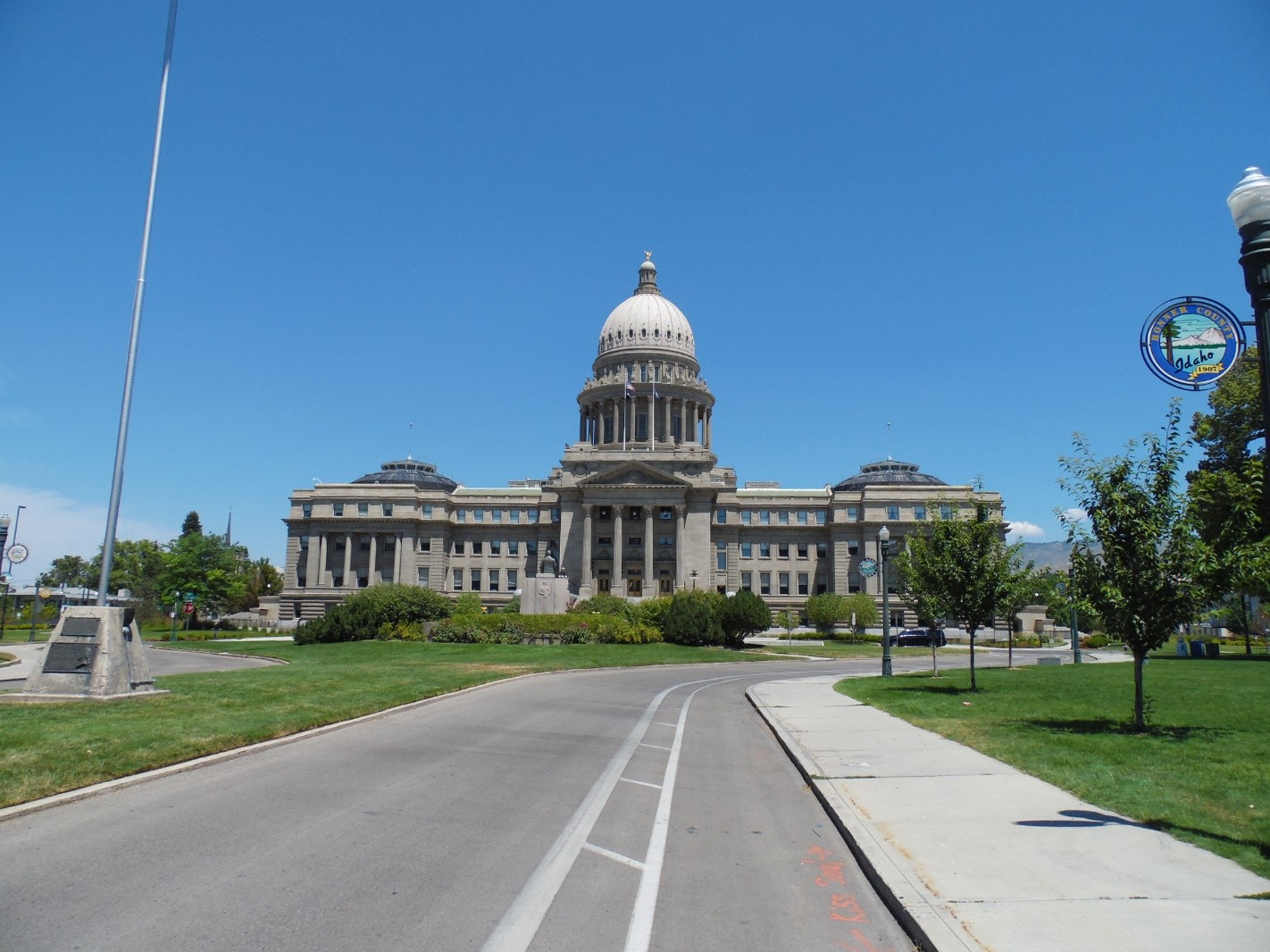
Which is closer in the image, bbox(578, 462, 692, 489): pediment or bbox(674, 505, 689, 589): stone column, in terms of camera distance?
bbox(674, 505, 689, 589): stone column

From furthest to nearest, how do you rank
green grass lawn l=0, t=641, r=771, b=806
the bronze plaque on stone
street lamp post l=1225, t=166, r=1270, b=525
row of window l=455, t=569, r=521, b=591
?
row of window l=455, t=569, r=521, b=591
the bronze plaque on stone
green grass lawn l=0, t=641, r=771, b=806
street lamp post l=1225, t=166, r=1270, b=525

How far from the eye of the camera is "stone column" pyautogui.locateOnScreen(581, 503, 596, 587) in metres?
91.8

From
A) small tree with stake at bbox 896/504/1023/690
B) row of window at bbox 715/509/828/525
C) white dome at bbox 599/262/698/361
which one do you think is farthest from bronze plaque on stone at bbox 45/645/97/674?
white dome at bbox 599/262/698/361

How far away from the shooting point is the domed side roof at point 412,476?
109 m

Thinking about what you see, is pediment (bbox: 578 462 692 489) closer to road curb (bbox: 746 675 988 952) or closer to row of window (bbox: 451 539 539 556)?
row of window (bbox: 451 539 539 556)

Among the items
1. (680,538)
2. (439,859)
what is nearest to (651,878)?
(439,859)

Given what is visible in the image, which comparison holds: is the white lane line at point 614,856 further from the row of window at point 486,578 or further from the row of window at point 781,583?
the row of window at point 486,578

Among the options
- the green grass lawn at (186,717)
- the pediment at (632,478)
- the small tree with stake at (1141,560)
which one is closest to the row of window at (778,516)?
the pediment at (632,478)

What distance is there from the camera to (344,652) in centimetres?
4669

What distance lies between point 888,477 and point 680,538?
95.7 ft

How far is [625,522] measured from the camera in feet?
310

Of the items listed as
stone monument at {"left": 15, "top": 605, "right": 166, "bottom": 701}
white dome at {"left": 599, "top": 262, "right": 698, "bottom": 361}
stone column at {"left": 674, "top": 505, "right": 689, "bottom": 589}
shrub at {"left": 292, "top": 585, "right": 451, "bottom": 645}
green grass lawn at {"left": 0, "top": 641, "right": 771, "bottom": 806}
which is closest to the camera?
green grass lawn at {"left": 0, "top": 641, "right": 771, "bottom": 806}

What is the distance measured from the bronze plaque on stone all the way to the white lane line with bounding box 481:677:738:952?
10.9m

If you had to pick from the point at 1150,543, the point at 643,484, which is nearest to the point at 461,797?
the point at 1150,543
